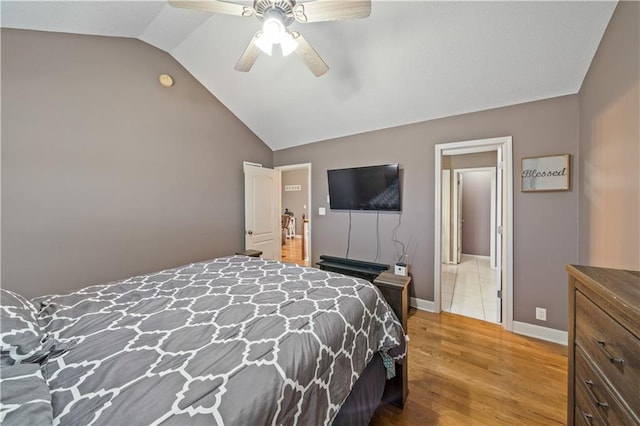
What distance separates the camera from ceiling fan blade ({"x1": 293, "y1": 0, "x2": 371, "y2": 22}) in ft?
4.39

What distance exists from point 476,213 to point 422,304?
3.97 metres

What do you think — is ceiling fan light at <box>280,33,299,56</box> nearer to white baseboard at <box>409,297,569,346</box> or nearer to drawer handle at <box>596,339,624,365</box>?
drawer handle at <box>596,339,624,365</box>

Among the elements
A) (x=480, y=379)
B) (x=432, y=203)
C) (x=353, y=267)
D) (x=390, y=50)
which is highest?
(x=390, y=50)

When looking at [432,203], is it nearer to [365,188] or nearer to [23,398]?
[365,188]

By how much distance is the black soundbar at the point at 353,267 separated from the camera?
3.15 meters

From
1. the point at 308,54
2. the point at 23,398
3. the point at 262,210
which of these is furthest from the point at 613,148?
the point at 262,210

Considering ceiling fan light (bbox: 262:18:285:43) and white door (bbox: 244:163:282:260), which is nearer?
ceiling fan light (bbox: 262:18:285:43)

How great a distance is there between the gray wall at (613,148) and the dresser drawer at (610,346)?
83cm

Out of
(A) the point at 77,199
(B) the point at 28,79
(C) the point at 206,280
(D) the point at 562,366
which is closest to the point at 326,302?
(C) the point at 206,280

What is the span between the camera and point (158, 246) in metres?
2.75

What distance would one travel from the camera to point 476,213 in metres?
5.72

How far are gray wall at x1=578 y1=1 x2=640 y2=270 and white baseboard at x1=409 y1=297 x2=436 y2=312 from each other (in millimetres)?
1456

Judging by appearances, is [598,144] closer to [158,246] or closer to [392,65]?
[392,65]

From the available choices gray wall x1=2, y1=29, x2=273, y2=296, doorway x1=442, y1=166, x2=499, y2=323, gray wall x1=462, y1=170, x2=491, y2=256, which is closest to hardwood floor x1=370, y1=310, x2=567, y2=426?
doorway x1=442, y1=166, x2=499, y2=323
